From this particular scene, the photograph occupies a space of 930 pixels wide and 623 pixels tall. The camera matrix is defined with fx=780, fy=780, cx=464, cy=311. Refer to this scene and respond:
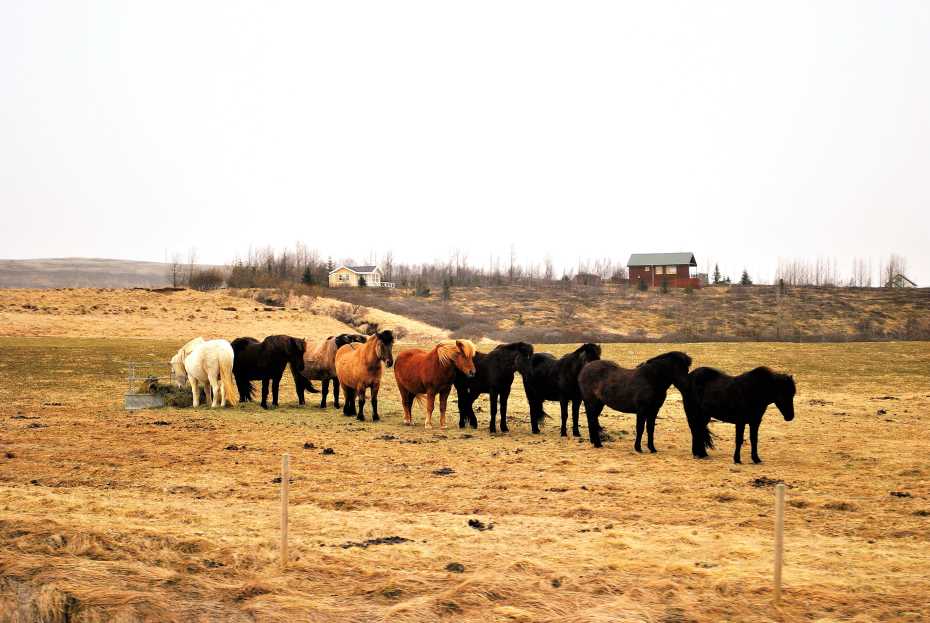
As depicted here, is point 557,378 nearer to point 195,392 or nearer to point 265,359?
point 265,359

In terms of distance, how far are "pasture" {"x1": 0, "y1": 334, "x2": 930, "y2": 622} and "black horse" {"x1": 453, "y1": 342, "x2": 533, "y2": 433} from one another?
60cm

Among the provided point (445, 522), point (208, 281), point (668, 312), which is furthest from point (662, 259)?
point (445, 522)

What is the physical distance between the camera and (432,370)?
18000 mm

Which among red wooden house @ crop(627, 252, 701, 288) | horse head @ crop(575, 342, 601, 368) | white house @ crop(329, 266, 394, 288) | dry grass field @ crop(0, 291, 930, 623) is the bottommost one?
dry grass field @ crop(0, 291, 930, 623)

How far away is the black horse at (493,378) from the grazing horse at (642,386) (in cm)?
235

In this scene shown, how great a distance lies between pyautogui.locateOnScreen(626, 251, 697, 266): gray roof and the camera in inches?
4198

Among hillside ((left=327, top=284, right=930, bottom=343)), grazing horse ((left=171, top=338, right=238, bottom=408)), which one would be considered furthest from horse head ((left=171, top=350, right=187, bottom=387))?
hillside ((left=327, top=284, right=930, bottom=343))

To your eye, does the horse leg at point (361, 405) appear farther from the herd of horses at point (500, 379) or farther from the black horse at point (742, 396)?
the black horse at point (742, 396)

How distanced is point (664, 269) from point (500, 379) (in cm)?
9391

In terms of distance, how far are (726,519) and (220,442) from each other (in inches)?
395

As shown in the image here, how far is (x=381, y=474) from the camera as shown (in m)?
12.7

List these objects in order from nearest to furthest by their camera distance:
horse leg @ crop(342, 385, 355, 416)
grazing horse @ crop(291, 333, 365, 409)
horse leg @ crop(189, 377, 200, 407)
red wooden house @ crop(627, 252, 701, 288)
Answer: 1. horse leg @ crop(342, 385, 355, 416)
2. grazing horse @ crop(291, 333, 365, 409)
3. horse leg @ crop(189, 377, 200, 407)
4. red wooden house @ crop(627, 252, 701, 288)

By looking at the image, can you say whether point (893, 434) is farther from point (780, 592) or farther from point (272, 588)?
point (272, 588)

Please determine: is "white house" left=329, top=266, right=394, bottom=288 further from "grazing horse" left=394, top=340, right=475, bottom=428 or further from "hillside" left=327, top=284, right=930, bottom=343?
"grazing horse" left=394, top=340, right=475, bottom=428
